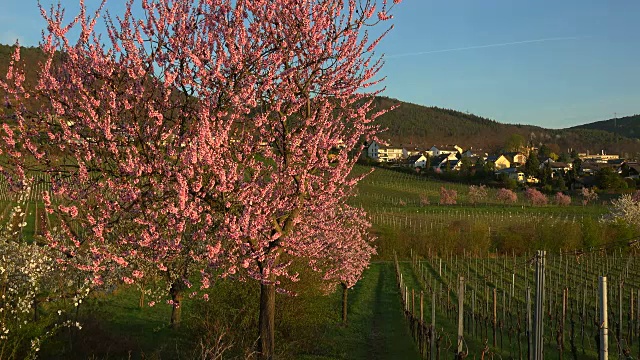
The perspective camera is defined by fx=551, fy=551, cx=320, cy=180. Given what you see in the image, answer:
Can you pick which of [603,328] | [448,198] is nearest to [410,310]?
[603,328]

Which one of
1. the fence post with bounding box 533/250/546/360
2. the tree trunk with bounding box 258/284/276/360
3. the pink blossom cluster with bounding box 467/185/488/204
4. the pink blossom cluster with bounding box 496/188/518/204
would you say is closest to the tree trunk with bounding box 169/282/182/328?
the tree trunk with bounding box 258/284/276/360

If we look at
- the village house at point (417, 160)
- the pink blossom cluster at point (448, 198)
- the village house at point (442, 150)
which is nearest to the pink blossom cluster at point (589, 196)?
the pink blossom cluster at point (448, 198)

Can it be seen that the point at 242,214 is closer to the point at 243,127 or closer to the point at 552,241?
the point at 243,127

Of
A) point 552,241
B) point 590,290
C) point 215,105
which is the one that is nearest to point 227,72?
point 215,105

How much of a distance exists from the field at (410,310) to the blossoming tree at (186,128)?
5.66ft

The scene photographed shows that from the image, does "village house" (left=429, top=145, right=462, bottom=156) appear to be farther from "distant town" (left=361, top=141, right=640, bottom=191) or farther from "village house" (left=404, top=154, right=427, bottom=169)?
"village house" (left=404, top=154, right=427, bottom=169)

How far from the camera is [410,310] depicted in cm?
2533

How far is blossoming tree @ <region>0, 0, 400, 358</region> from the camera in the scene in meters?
9.16

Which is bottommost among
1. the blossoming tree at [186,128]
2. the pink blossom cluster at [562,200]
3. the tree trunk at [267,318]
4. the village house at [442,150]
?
the pink blossom cluster at [562,200]

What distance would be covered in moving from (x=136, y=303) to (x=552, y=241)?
111 feet

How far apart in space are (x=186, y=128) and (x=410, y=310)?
59.6ft

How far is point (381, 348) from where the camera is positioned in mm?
19062

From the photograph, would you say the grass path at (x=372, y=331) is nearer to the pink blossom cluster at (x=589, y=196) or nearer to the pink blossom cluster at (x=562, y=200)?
the pink blossom cluster at (x=562, y=200)

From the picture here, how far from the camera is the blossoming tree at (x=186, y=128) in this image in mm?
9156
